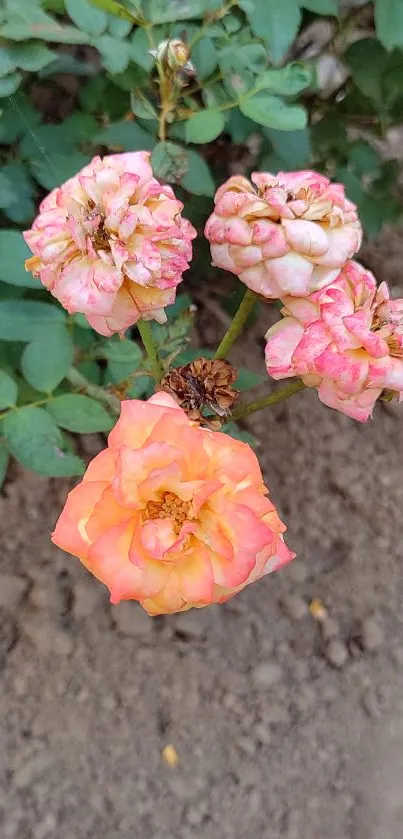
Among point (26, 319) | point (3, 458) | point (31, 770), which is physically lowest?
point (31, 770)

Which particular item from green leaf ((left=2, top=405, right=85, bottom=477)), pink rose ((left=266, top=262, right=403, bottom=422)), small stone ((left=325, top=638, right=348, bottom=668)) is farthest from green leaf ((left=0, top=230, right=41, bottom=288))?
small stone ((left=325, top=638, right=348, bottom=668))

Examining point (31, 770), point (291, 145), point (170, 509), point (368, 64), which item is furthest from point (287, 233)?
point (31, 770)

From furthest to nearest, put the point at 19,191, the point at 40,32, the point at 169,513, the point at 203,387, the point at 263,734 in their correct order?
the point at 263,734, the point at 19,191, the point at 40,32, the point at 203,387, the point at 169,513

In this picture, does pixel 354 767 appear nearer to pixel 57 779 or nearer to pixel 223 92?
pixel 57 779

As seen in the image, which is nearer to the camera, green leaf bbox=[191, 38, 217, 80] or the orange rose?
the orange rose

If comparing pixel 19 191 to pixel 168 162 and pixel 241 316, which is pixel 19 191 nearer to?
pixel 168 162

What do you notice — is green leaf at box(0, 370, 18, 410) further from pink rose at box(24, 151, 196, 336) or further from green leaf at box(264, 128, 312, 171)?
green leaf at box(264, 128, 312, 171)

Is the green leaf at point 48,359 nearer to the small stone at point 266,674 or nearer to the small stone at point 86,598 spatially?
the small stone at point 86,598
